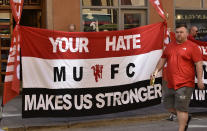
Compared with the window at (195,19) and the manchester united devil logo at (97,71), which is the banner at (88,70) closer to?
the manchester united devil logo at (97,71)

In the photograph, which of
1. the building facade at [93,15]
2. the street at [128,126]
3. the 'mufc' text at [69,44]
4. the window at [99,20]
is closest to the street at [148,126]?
the street at [128,126]

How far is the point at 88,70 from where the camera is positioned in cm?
811

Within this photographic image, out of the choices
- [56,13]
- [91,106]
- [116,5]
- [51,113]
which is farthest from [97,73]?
[116,5]

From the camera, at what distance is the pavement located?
26.0 feet

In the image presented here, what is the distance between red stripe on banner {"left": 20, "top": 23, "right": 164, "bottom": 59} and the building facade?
13.0ft

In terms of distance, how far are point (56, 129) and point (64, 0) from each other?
197 inches

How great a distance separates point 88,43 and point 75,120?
1.58 meters

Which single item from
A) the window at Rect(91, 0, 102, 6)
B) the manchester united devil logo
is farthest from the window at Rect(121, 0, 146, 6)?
the manchester united devil logo

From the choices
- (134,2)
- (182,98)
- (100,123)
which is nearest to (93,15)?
(134,2)

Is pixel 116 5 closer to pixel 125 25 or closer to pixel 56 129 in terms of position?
pixel 125 25

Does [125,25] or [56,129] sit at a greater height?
[125,25]

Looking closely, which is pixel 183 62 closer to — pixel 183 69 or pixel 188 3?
pixel 183 69

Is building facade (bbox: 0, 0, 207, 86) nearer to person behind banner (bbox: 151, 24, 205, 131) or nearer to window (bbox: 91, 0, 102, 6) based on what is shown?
window (bbox: 91, 0, 102, 6)

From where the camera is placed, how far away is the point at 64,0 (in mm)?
11906
